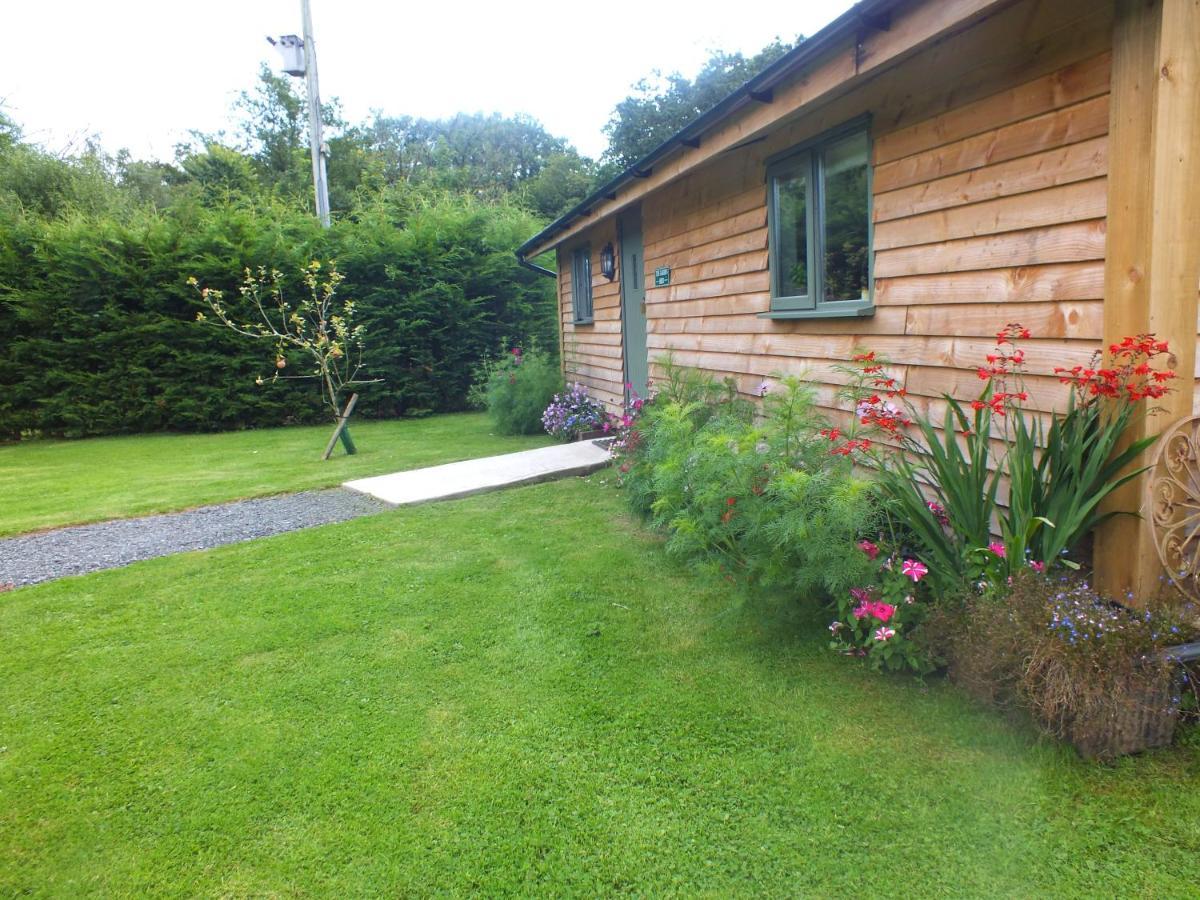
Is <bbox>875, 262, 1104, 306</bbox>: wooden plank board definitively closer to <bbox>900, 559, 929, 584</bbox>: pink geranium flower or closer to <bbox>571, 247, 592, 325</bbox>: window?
<bbox>900, 559, 929, 584</bbox>: pink geranium flower

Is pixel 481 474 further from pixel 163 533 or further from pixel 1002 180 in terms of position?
pixel 1002 180

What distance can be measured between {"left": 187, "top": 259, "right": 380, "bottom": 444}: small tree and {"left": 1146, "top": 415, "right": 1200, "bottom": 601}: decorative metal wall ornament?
30.6 feet

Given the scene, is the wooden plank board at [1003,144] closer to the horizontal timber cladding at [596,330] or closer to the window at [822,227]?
the window at [822,227]

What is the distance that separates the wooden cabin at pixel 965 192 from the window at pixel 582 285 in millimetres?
3881

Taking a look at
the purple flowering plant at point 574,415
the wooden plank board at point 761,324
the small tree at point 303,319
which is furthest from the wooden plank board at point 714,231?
the small tree at point 303,319

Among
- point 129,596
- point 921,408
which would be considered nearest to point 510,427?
point 129,596

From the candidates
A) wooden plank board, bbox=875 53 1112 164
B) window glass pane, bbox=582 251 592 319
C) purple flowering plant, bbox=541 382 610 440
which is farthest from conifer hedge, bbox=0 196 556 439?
wooden plank board, bbox=875 53 1112 164

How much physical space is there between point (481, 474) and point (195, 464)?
3.74m

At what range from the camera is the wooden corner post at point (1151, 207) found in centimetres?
228

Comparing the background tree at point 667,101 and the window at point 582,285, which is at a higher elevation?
the background tree at point 667,101

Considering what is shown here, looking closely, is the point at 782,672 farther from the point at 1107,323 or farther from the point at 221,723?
the point at 221,723

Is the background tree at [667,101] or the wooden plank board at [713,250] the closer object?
the wooden plank board at [713,250]

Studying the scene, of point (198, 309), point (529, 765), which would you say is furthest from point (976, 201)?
point (198, 309)

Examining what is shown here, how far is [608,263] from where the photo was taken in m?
8.23
